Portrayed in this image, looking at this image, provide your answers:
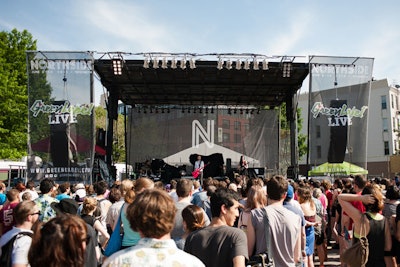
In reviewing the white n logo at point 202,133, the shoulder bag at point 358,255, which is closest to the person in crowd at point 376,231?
the shoulder bag at point 358,255

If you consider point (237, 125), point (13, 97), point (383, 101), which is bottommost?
point (237, 125)

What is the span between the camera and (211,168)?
19297 mm

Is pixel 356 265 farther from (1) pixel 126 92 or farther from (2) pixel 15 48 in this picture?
(2) pixel 15 48

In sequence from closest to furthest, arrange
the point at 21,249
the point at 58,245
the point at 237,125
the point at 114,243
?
1. the point at 58,245
2. the point at 21,249
3. the point at 114,243
4. the point at 237,125

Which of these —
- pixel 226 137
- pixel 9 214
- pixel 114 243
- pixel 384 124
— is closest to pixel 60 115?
pixel 226 137

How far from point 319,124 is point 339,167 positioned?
187 cm

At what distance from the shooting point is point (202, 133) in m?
21.0

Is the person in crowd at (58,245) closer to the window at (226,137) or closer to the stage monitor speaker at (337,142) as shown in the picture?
the stage monitor speaker at (337,142)

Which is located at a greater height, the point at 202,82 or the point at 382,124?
the point at 202,82

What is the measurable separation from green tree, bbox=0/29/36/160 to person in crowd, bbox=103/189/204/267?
62.0 feet

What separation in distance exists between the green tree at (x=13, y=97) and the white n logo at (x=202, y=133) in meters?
8.84

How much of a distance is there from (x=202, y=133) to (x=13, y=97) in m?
9.99

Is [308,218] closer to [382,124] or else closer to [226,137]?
[226,137]

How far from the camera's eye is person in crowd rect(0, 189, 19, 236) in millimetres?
4629
